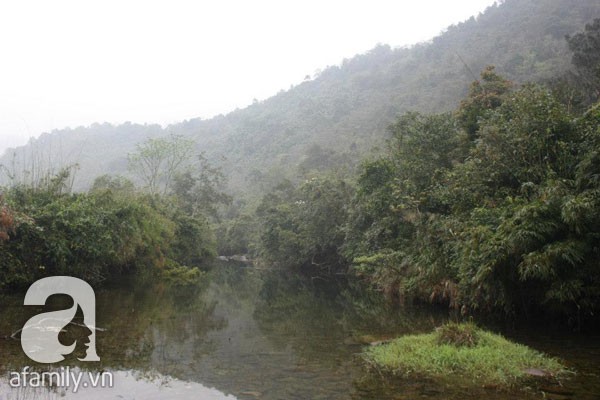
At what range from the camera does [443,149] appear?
2484cm

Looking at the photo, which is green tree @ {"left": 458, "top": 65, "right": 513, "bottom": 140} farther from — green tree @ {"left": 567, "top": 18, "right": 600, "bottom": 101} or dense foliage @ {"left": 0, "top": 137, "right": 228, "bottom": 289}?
dense foliage @ {"left": 0, "top": 137, "right": 228, "bottom": 289}

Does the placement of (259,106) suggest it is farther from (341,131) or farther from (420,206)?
(420,206)

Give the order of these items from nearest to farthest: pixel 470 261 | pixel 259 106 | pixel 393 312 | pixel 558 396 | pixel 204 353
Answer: pixel 558 396, pixel 204 353, pixel 470 261, pixel 393 312, pixel 259 106

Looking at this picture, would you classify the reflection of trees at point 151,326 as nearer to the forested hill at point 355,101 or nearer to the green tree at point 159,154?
the forested hill at point 355,101

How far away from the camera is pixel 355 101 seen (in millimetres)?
98062

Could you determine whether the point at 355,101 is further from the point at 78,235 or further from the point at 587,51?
the point at 78,235

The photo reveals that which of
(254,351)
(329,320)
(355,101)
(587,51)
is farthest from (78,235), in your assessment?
(355,101)

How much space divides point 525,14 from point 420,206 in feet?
Result: 260

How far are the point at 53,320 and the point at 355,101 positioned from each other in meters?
90.1

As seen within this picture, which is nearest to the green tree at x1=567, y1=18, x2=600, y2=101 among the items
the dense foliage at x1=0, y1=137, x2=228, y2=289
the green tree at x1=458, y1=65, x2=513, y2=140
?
the green tree at x1=458, y1=65, x2=513, y2=140

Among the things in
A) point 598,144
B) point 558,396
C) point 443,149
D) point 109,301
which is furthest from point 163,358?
point 443,149

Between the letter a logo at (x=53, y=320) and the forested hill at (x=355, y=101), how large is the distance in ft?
88.3

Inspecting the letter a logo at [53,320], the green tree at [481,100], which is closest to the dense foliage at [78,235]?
the letter a logo at [53,320]

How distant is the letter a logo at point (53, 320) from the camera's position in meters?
9.66
